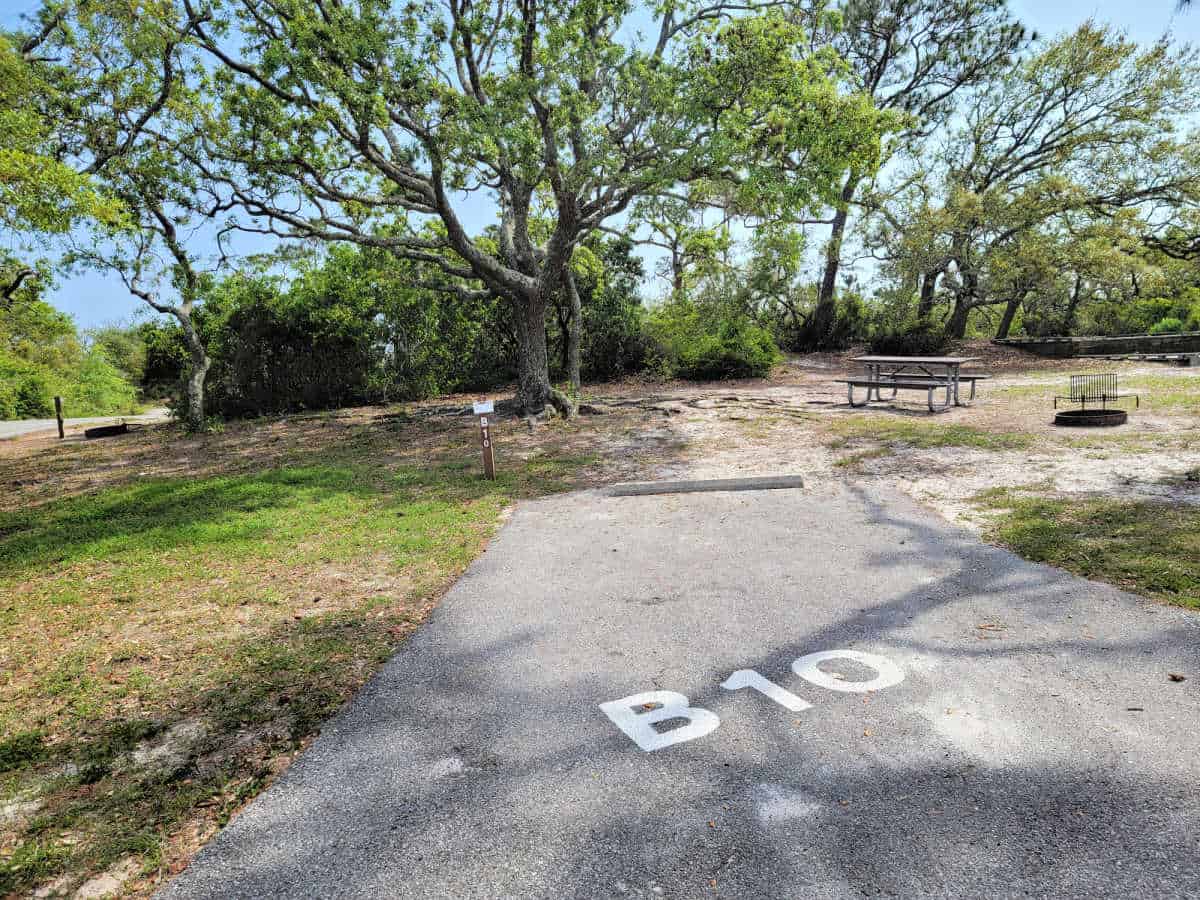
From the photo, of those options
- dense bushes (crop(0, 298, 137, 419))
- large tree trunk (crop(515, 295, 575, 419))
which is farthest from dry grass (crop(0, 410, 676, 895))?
dense bushes (crop(0, 298, 137, 419))

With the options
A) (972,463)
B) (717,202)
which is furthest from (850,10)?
(972,463)

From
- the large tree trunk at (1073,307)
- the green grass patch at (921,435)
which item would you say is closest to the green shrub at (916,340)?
the large tree trunk at (1073,307)

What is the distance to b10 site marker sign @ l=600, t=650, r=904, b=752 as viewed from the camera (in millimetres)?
2686

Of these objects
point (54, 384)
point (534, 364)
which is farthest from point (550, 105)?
point (54, 384)

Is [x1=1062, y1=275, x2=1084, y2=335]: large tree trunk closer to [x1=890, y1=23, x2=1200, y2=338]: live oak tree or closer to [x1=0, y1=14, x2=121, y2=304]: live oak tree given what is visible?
[x1=890, y1=23, x2=1200, y2=338]: live oak tree

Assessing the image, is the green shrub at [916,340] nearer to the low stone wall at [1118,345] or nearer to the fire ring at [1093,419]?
the low stone wall at [1118,345]

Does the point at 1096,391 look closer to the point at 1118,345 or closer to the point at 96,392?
the point at 1118,345

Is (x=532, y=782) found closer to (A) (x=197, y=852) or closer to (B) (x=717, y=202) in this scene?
(A) (x=197, y=852)

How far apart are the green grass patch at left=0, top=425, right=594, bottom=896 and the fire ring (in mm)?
7227

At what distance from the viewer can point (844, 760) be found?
2.46m

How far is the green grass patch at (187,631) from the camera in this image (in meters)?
2.46

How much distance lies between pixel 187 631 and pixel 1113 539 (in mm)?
6223

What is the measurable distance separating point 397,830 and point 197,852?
0.65 meters

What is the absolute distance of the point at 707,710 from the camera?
2.85 metres
